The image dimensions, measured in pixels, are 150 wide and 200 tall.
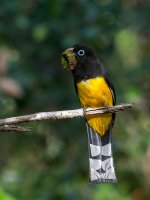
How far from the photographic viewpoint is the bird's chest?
5438 millimetres

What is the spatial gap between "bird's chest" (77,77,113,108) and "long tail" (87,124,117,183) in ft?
1.06

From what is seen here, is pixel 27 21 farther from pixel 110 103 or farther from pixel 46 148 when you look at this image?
pixel 110 103

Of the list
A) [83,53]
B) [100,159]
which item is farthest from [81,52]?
[100,159]

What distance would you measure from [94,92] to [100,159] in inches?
20.4

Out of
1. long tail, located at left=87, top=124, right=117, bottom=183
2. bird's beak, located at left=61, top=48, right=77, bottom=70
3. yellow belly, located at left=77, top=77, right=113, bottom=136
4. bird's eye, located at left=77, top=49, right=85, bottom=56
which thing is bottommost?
long tail, located at left=87, top=124, right=117, bottom=183

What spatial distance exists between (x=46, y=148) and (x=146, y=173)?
139 centimetres

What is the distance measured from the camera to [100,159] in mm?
5594

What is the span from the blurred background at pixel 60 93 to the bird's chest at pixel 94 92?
1652 millimetres

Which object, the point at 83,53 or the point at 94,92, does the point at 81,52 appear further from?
the point at 94,92

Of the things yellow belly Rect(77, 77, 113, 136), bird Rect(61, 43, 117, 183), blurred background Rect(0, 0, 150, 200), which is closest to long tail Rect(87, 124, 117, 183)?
bird Rect(61, 43, 117, 183)

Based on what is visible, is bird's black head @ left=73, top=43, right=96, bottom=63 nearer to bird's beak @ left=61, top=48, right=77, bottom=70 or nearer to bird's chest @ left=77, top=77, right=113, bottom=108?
bird's beak @ left=61, top=48, right=77, bottom=70

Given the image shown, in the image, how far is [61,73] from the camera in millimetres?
8047

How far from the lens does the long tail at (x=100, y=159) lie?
5.41 m

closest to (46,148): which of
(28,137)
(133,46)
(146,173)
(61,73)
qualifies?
(28,137)
